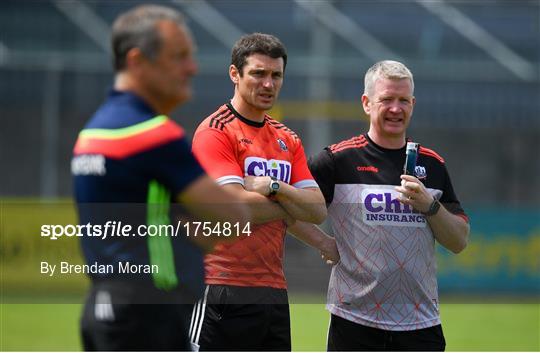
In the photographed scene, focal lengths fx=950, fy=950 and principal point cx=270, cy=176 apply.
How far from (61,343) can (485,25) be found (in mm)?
13895

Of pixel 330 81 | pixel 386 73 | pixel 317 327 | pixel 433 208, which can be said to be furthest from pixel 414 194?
pixel 330 81

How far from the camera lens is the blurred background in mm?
17797

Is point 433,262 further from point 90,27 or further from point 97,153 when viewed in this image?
point 90,27

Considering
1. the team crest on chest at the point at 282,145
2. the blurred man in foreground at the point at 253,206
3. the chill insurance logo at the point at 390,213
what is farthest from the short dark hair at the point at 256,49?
the chill insurance logo at the point at 390,213

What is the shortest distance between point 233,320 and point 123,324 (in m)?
1.52

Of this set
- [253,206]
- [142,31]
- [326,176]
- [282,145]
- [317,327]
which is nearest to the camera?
[142,31]

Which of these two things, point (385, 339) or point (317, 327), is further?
point (317, 327)

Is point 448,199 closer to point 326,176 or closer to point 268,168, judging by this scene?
point 326,176

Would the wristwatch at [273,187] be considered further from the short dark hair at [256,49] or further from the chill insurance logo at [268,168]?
the short dark hair at [256,49]

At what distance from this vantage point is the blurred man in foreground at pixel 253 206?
4.48 m

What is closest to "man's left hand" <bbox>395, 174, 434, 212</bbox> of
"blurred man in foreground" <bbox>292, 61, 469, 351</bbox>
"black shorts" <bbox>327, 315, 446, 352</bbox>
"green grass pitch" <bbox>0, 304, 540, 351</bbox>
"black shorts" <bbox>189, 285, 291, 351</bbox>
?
"blurred man in foreground" <bbox>292, 61, 469, 351</bbox>

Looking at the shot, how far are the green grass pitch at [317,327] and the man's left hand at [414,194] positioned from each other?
4.98 meters

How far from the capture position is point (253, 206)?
4410mm

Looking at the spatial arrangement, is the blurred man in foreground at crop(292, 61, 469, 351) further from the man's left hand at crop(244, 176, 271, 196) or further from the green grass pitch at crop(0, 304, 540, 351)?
the green grass pitch at crop(0, 304, 540, 351)
